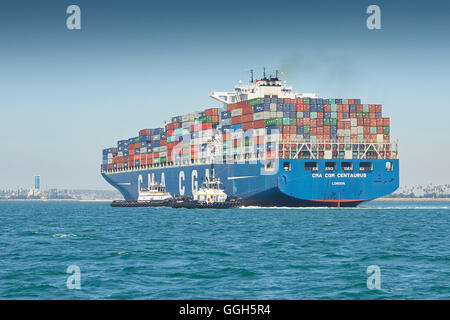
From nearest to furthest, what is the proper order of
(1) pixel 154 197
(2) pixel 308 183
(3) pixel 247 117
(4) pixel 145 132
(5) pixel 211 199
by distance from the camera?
(2) pixel 308 183
(5) pixel 211 199
(3) pixel 247 117
(1) pixel 154 197
(4) pixel 145 132

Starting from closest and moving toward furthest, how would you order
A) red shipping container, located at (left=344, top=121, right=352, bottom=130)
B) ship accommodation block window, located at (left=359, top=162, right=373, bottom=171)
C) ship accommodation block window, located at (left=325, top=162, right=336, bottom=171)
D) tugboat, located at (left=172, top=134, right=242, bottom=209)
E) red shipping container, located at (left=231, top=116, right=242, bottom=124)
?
ship accommodation block window, located at (left=325, top=162, right=336, bottom=171) < ship accommodation block window, located at (left=359, top=162, right=373, bottom=171) < red shipping container, located at (left=344, top=121, right=352, bottom=130) < tugboat, located at (left=172, top=134, right=242, bottom=209) < red shipping container, located at (left=231, top=116, right=242, bottom=124)

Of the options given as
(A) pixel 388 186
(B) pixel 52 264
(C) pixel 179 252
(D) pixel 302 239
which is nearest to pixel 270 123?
(A) pixel 388 186

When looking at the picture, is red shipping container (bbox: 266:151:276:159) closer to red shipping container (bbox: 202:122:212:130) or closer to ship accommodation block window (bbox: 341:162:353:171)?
ship accommodation block window (bbox: 341:162:353:171)

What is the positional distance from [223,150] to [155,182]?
99.3 ft

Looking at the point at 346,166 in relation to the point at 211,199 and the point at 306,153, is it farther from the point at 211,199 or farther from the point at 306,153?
the point at 211,199

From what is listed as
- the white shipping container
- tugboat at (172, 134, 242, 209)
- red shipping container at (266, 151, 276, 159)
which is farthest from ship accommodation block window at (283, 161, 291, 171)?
tugboat at (172, 134, 242, 209)

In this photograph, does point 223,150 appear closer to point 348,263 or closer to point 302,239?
point 302,239

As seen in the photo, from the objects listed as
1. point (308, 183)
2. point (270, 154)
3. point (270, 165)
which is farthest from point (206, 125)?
point (308, 183)

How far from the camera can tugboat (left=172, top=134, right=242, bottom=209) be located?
83.9m

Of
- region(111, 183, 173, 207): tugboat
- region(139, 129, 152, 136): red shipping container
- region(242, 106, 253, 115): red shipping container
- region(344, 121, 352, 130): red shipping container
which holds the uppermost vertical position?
region(242, 106, 253, 115): red shipping container

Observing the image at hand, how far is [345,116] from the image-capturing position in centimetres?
8231

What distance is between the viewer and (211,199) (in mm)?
86438

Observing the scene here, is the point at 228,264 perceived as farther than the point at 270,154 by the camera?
No

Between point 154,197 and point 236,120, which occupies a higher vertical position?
point 236,120
